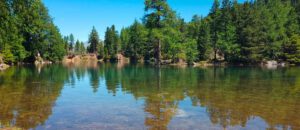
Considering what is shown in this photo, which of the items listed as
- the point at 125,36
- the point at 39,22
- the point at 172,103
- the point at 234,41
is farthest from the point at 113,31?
the point at 172,103

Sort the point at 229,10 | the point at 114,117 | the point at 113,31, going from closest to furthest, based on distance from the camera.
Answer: the point at 114,117
the point at 229,10
the point at 113,31

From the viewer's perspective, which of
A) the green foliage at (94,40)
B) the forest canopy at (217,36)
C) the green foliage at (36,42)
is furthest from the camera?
the green foliage at (94,40)

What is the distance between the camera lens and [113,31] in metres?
156

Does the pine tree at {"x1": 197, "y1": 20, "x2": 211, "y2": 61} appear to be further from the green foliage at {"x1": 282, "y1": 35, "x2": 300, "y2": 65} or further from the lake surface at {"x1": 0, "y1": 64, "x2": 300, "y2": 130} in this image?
the lake surface at {"x1": 0, "y1": 64, "x2": 300, "y2": 130}

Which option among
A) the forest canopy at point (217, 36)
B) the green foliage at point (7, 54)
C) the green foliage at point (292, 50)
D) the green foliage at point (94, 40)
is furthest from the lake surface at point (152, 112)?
the green foliage at point (94, 40)

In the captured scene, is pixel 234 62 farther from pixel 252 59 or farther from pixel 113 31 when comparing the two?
pixel 113 31

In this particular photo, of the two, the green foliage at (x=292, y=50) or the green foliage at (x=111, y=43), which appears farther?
the green foliage at (x=111, y=43)

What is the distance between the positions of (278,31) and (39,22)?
6752cm

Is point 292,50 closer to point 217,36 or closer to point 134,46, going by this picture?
point 217,36

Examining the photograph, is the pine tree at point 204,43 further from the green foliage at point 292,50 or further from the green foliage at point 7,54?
the green foliage at point 7,54

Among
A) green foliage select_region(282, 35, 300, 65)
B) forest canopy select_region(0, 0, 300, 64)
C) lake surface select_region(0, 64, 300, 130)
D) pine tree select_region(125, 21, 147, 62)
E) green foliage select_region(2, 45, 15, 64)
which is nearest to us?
lake surface select_region(0, 64, 300, 130)

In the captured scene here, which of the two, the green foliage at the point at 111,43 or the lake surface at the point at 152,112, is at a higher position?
the green foliage at the point at 111,43

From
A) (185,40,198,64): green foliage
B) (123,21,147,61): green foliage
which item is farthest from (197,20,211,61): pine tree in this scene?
(123,21,147,61): green foliage

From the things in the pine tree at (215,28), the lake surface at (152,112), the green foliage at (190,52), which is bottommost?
the lake surface at (152,112)
